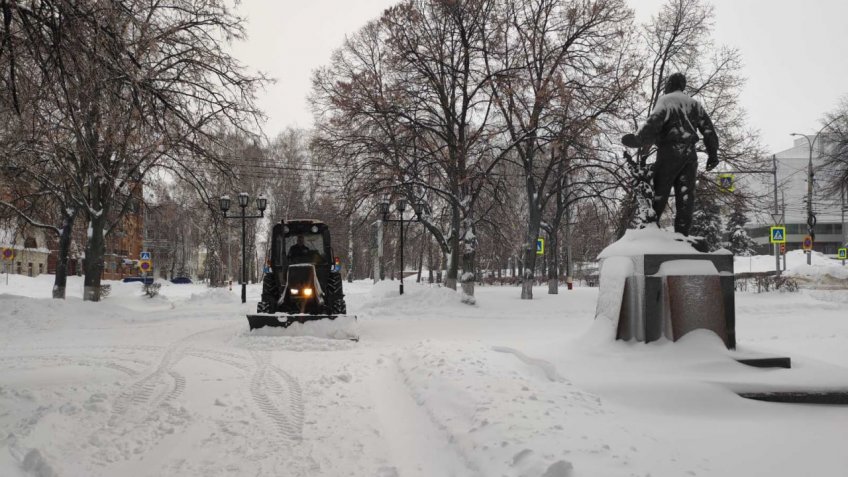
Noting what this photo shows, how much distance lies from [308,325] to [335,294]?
178 centimetres

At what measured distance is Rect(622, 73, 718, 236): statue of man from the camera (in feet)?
21.6

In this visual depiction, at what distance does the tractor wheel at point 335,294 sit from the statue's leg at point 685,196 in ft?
23.7

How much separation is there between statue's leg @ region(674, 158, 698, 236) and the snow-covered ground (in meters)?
1.68

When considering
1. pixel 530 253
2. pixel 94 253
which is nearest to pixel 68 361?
pixel 94 253

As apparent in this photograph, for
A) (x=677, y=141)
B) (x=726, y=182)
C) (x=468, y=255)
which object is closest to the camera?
(x=677, y=141)

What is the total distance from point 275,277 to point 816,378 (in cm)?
996

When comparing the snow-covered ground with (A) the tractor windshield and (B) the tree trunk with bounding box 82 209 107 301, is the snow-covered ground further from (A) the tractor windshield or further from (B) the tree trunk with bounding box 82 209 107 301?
(B) the tree trunk with bounding box 82 209 107 301

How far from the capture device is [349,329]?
10.1 metres

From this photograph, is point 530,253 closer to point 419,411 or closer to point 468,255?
point 468,255

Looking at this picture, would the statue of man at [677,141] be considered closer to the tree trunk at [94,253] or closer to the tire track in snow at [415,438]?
the tire track in snow at [415,438]

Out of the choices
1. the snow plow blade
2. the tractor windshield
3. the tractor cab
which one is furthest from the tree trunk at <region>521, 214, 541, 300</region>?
the snow plow blade

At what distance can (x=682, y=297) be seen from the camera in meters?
5.95

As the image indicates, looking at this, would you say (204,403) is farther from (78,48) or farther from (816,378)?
(816,378)

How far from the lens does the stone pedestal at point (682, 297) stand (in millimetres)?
5953
